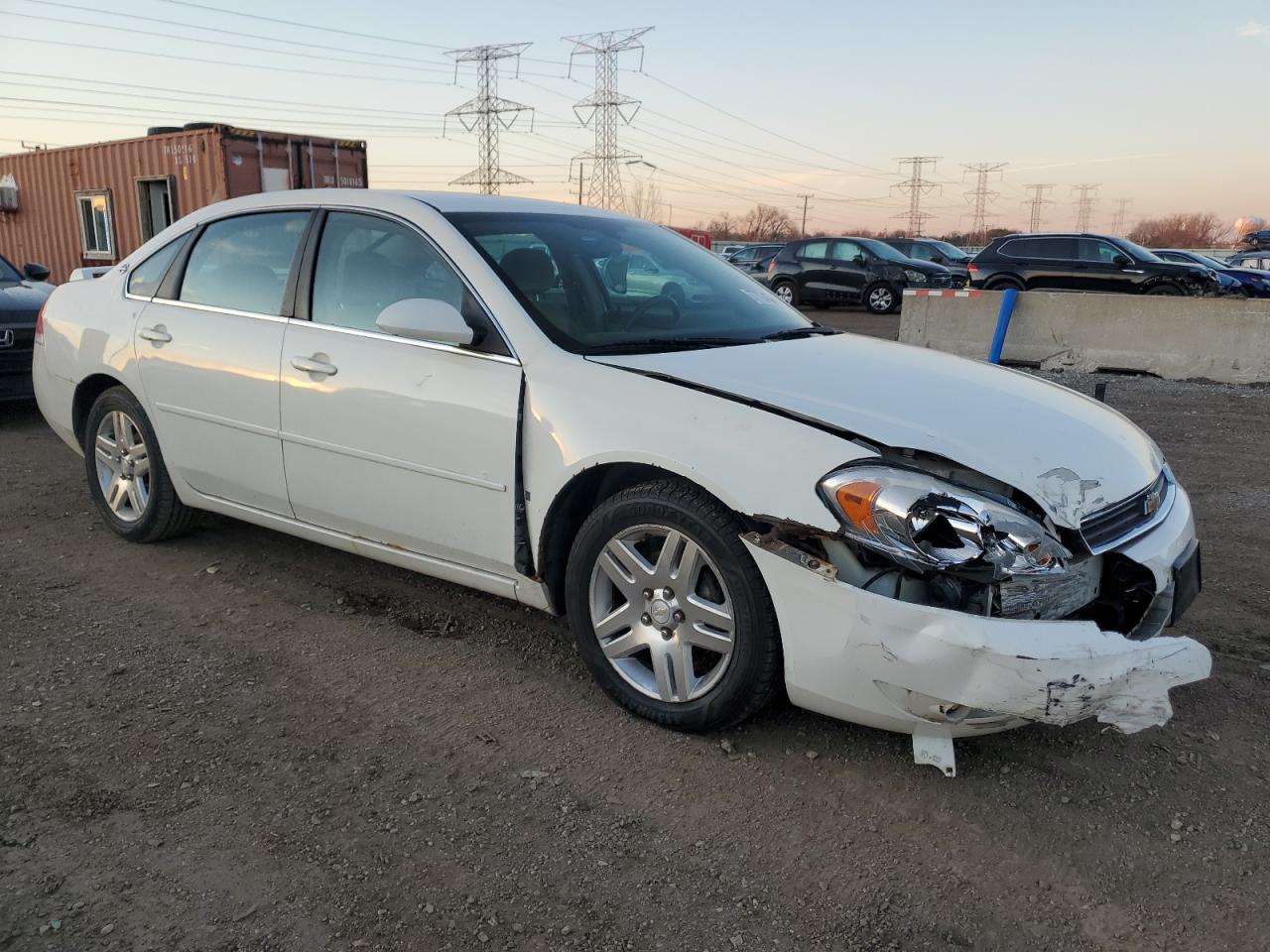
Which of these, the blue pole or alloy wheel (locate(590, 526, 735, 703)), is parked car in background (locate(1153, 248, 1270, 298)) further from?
alloy wheel (locate(590, 526, 735, 703))

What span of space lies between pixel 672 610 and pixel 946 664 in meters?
0.82

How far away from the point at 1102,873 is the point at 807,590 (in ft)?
3.18

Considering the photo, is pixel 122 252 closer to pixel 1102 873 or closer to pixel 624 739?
pixel 624 739

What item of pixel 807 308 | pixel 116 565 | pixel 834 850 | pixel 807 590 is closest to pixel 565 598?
pixel 807 590

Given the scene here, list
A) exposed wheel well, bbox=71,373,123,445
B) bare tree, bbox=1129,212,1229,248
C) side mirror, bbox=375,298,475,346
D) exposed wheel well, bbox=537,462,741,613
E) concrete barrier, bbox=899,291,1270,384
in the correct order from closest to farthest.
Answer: exposed wheel well, bbox=537,462,741,613 < side mirror, bbox=375,298,475,346 < exposed wheel well, bbox=71,373,123,445 < concrete barrier, bbox=899,291,1270,384 < bare tree, bbox=1129,212,1229,248

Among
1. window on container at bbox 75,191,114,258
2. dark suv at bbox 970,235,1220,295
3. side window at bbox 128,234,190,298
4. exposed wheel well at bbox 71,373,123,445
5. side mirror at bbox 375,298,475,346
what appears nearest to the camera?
side mirror at bbox 375,298,475,346

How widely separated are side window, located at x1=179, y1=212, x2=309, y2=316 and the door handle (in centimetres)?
32

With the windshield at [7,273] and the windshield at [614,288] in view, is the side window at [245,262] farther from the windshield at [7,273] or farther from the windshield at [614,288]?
the windshield at [7,273]

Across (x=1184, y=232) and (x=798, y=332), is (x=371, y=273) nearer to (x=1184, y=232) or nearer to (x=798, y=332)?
(x=798, y=332)

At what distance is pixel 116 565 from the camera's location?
14.7 feet

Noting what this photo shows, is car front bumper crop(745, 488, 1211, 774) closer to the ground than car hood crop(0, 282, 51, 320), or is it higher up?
closer to the ground

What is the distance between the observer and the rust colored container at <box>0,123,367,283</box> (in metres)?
13.1

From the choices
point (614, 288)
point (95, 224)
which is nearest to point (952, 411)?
point (614, 288)

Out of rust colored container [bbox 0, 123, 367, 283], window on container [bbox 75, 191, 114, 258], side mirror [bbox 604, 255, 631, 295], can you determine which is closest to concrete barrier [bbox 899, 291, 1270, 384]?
side mirror [bbox 604, 255, 631, 295]
